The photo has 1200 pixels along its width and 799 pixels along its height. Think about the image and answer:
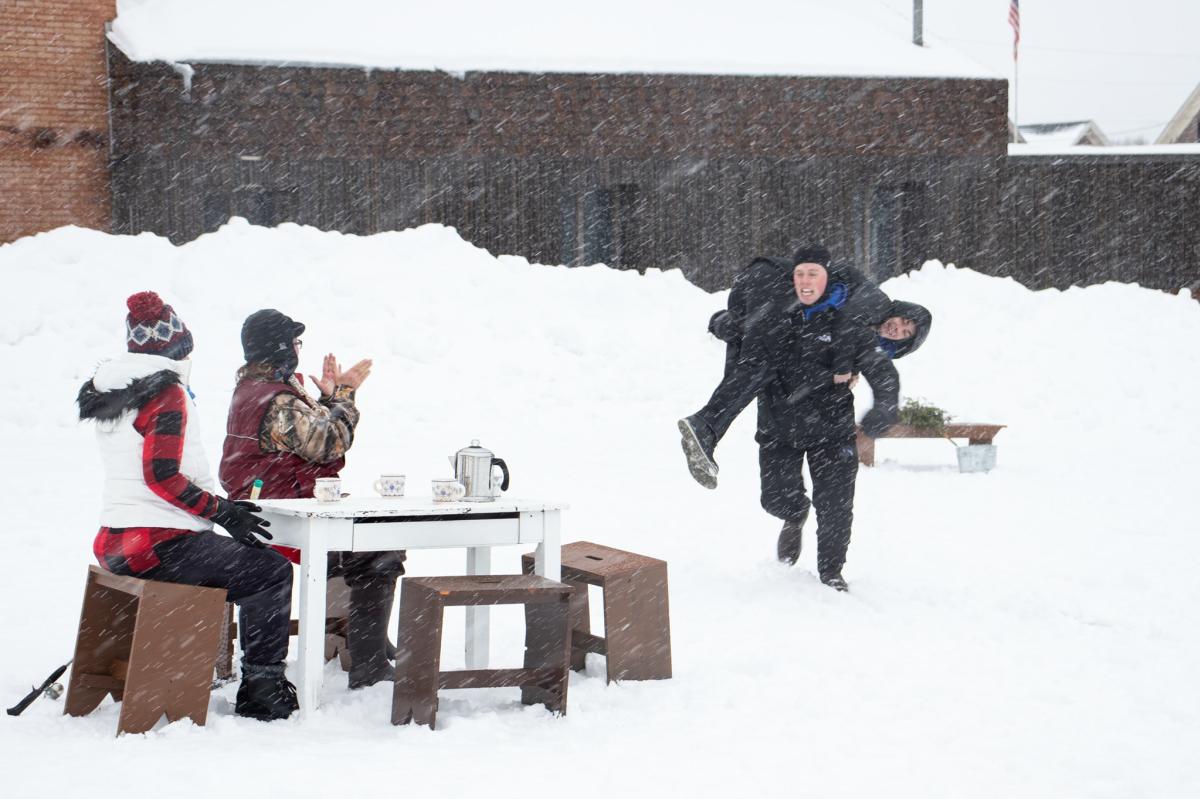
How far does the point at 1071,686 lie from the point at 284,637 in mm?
3330

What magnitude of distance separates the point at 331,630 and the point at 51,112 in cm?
1609

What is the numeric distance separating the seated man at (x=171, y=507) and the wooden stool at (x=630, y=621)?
4.48 feet

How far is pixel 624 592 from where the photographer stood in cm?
582

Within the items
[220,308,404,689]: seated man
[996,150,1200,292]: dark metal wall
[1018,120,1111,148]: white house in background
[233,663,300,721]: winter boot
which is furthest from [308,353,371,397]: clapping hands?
[1018,120,1111,148]: white house in background

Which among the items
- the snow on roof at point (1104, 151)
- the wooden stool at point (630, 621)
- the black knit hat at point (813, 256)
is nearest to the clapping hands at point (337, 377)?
the wooden stool at point (630, 621)

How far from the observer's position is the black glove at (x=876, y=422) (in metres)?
7.53

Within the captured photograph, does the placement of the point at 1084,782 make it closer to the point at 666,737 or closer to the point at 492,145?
the point at 666,737

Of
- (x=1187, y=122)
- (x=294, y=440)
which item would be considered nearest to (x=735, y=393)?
(x=294, y=440)

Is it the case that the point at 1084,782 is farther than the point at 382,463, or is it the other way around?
the point at 382,463

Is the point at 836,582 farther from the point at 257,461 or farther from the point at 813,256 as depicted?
the point at 257,461

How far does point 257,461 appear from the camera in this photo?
5773 mm

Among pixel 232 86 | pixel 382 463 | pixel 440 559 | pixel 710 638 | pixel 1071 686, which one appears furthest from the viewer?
pixel 232 86

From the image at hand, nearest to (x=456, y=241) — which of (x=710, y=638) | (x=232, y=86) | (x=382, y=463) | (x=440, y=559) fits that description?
(x=232, y=86)

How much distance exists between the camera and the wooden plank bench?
13.1 meters
